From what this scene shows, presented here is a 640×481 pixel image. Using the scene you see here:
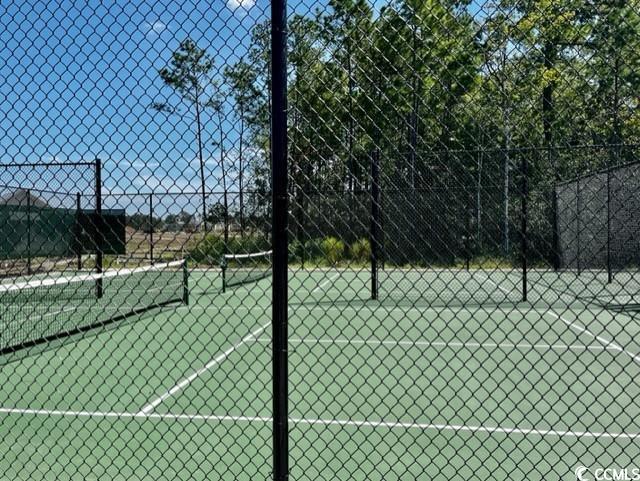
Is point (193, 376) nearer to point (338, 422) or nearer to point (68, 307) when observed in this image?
point (338, 422)

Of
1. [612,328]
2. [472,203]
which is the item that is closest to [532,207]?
[472,203]

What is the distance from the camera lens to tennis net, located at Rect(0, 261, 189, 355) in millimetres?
Result: 7518

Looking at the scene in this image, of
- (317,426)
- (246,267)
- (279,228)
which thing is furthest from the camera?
(246,267)

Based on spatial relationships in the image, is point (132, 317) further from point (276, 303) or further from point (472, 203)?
point (472, 203)

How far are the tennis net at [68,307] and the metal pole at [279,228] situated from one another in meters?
3.44

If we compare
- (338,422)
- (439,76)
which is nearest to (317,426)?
(338,422)

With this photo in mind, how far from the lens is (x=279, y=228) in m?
2.78

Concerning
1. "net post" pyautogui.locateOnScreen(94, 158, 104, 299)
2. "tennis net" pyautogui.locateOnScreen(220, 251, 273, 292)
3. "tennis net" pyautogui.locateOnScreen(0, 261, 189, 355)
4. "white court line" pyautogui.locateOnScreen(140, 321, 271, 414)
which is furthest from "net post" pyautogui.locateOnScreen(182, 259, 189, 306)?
"white court line" pyautogui.locateOnScreen(140, 321, 271, 414)

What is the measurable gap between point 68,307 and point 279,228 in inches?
370

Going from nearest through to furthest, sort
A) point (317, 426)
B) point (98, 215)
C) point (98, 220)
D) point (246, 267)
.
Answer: point (317, 426) → point (98, 215) → point (98, 220) → point (246, 267)

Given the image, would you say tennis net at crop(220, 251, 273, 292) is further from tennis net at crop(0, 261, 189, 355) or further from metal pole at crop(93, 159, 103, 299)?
metal pole at crop(93, 159, 103, 299)

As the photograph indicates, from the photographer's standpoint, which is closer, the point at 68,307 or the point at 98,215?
the point at 98,215

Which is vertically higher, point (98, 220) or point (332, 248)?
point (98, 220)

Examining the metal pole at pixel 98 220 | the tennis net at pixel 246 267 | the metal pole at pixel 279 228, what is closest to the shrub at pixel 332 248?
the tennis net at pixel 246 267
